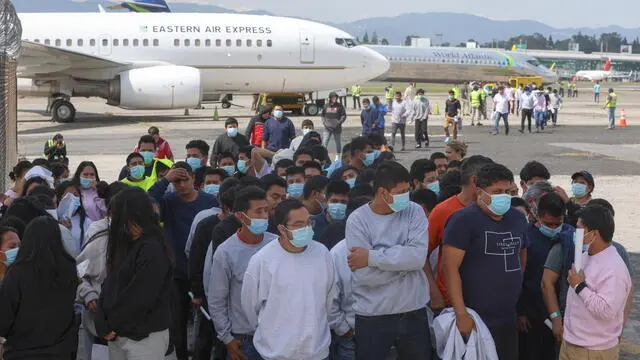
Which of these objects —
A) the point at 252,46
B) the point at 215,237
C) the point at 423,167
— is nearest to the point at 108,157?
the point at 252,46

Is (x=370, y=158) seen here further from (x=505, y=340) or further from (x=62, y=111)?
(x=62, y=111)

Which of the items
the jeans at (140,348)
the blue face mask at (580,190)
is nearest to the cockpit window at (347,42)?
the blue face mask at (580,190)

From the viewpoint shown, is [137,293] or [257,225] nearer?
[137,293]

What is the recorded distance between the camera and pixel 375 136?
41.0ft

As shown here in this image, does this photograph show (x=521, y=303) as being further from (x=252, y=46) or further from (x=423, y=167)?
(x=252, y=46)

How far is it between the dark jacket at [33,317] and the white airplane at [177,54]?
26929mm

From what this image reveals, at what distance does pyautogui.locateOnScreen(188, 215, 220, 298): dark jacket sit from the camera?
6.94 m

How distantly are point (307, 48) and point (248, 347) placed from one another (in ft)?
95.0

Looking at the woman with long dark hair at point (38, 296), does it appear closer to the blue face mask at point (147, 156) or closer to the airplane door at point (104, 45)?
the blue face mask at point (147, 156)

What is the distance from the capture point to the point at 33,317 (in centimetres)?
542

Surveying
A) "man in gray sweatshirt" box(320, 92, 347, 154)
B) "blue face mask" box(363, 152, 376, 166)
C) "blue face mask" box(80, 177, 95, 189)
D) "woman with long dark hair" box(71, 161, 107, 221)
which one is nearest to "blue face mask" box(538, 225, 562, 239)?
"woman with long dark hair" box(71, 161, 107, 221)

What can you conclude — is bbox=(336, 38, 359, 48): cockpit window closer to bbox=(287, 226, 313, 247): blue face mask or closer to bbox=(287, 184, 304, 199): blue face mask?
bbox=(287, 184, 304, 199): blue face mask

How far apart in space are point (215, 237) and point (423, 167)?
2.86 m

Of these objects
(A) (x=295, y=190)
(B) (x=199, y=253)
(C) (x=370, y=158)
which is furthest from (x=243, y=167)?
Result: (B) (x=199, y=253)
